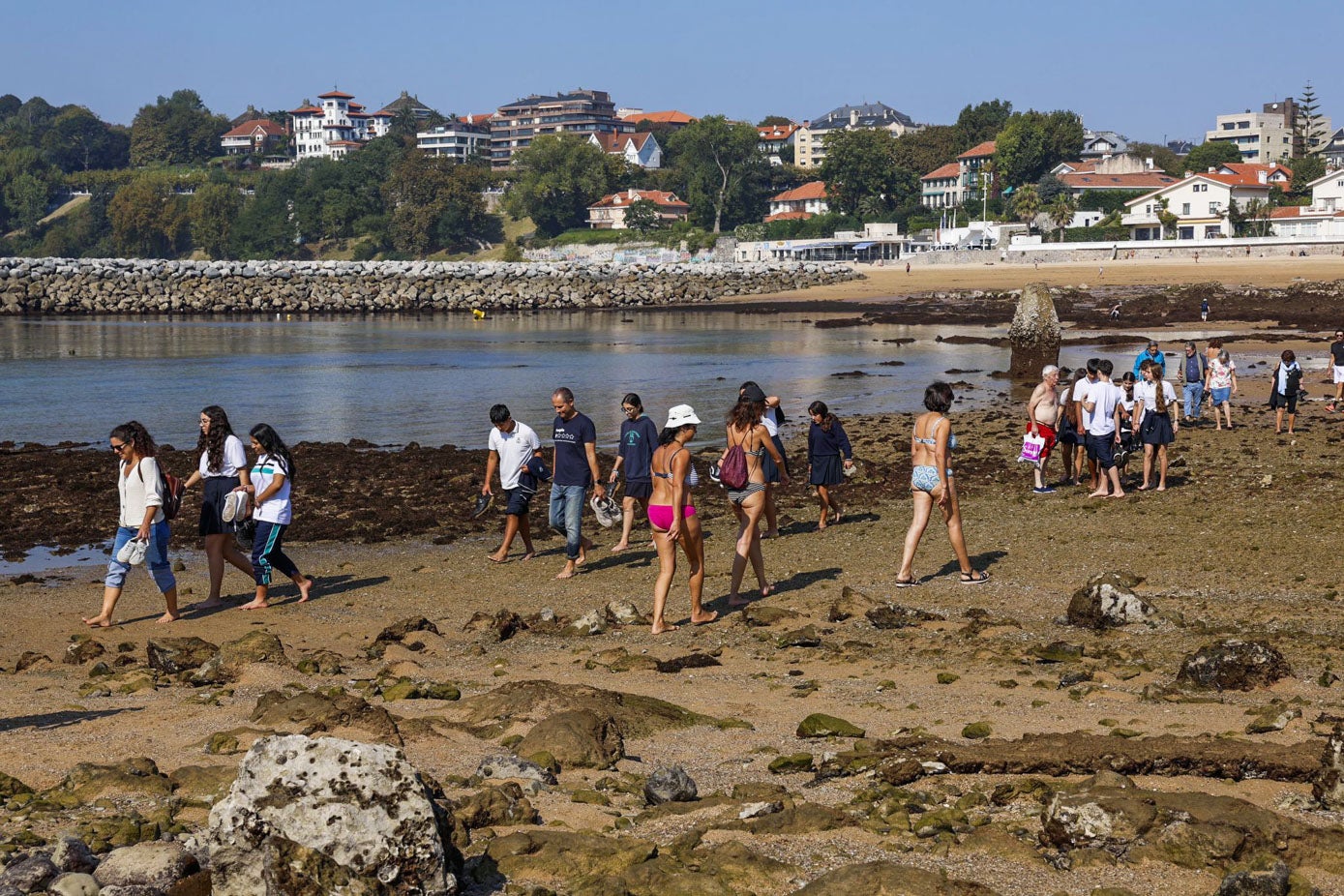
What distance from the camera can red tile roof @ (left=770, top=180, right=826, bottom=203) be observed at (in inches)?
5861

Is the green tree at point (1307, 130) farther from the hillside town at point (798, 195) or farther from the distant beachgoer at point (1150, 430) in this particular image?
the distant beachgoer at point (1150, 430)

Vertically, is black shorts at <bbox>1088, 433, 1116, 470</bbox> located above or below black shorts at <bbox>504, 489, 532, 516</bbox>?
above

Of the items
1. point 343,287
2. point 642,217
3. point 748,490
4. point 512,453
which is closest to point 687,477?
point 748,490

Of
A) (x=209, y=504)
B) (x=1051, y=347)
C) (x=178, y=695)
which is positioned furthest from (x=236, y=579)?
(x=1051, y=347)

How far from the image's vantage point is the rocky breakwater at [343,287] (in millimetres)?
87188

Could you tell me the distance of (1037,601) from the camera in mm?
11289

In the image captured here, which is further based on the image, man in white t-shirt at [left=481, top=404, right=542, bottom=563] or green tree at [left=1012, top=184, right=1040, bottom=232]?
green tree at [left=1012, top=184, right=1040, bottom=232]

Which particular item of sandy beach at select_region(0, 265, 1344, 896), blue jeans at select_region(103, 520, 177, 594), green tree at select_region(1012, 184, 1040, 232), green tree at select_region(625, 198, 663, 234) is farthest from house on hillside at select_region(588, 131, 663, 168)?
blue jeans at select_region(103, 520, 177, 594)

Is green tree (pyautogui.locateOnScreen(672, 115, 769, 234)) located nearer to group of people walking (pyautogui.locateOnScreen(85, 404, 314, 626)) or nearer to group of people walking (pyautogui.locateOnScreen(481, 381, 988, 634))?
group of people walking (pyautogui.locateOnScreen(481, 381, 988, 634))

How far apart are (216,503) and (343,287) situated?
84529 mm

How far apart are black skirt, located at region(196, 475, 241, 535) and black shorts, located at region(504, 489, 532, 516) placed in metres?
2.75

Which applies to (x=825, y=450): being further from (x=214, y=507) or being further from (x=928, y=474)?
(x=214, y=507)

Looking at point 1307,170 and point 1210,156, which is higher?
point 1210,156

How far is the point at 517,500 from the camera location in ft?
44.6
